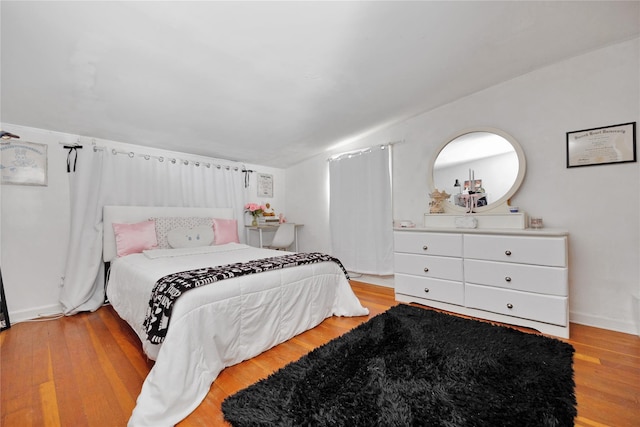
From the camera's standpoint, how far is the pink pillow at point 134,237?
2.83m

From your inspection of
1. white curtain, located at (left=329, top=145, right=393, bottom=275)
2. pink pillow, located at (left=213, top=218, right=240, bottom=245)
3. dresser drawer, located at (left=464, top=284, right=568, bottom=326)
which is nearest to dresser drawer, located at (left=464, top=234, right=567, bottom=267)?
dresser drawer, located at (left=464, top=284, right=568, bottom=326)

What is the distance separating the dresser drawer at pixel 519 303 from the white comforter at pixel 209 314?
3.49ft

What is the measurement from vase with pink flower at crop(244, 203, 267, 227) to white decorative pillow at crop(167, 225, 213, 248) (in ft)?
2.95

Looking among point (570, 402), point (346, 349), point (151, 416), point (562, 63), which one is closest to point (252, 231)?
point (346, 349)

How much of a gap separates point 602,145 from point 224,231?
4.15 m

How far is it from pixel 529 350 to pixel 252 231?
12.6 feet

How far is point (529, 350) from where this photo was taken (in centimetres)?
185

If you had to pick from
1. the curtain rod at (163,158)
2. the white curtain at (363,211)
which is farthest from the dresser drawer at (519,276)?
the curtain rod at (163,158)

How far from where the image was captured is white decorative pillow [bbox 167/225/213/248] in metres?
3.10

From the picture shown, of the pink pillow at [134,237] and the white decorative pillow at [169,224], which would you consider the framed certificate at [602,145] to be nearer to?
the white decorative pillow at [169,224]

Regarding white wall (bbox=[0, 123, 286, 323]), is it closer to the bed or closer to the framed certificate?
the bed

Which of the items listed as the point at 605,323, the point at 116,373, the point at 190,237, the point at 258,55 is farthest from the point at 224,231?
the point at 605,323

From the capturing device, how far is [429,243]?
277 centimetres

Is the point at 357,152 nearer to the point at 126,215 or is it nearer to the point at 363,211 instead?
the point at 363,211
